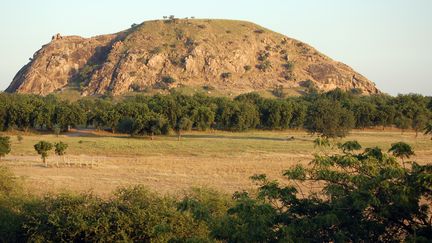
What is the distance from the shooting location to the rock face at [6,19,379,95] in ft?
527

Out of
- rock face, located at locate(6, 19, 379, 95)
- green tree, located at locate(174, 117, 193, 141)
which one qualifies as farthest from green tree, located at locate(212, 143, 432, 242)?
rock face, located at locate(6, 19, 379, 95)

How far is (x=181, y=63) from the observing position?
166m

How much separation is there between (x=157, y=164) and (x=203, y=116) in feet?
131

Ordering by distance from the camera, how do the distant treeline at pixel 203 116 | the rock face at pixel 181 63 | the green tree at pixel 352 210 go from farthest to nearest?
the rock face at pixel 181 63 < the distant treeline at pixel 203 116 < the green tree at pixel 352 210

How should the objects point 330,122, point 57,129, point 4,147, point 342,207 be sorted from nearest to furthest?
point 342,207 → point 4,147 → point 330,122 → point 57,129

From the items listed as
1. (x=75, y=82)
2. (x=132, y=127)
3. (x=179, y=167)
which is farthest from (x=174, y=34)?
(x=179, y=167)

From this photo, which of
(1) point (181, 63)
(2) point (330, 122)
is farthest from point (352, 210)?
(1) point (181, 63)

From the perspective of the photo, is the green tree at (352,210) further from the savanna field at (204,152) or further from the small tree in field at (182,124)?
the small tree in field at (182,124)

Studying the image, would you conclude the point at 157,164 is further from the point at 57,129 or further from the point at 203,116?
the point at 203,116

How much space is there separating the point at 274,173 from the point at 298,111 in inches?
2148

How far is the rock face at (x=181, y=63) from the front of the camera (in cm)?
16062

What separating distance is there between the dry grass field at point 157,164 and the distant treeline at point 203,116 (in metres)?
11.7

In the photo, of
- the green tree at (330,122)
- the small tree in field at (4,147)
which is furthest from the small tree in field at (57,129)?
the green tree at (330,122)

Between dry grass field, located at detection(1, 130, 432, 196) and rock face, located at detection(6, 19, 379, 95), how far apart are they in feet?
315
